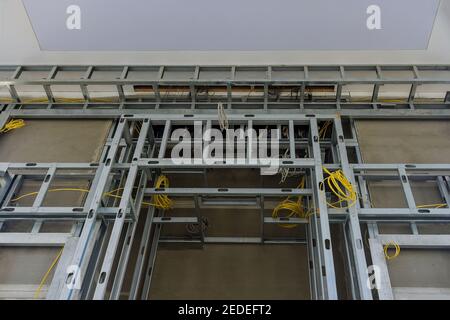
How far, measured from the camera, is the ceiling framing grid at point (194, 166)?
2.14 meters

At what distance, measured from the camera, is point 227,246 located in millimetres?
3248

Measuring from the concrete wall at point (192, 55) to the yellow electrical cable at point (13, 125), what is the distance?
2.30ft

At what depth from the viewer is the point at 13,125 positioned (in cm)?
295

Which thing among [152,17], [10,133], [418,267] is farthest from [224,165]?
[10,133]

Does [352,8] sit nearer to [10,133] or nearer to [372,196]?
[372,196]

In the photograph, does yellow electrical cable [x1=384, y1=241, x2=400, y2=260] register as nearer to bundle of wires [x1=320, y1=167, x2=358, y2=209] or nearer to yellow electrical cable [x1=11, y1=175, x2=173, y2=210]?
bundle of wires [x1=320, y1=167, x2=358, y2=209]

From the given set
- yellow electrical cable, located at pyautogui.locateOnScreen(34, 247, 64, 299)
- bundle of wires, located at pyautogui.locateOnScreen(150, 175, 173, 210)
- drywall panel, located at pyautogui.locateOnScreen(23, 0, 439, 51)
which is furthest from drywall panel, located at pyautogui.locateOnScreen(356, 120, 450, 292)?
yellow electrical cable, located at pyautogui.locateOnScreen(34, 247, 64, 299)

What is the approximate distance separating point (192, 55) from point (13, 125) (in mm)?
1597

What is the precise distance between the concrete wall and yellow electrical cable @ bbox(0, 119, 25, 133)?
0.70 meters

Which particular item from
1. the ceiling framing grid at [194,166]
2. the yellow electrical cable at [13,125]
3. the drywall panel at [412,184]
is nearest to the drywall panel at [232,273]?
the ceiling framing grid at [194,166]

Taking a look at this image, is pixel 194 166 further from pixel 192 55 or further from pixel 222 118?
Result: pixel 192 55

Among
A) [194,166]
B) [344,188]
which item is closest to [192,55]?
[194,166]

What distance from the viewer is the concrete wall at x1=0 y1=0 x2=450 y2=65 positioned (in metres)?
3.09

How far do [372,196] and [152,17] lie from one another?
7.54ft
